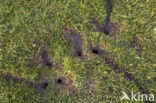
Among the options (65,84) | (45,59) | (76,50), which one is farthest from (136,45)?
(45,59)

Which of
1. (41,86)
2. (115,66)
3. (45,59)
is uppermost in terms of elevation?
(45,59)

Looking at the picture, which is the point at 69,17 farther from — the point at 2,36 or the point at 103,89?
the point at 103,89

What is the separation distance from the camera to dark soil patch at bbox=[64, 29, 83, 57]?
261 cm

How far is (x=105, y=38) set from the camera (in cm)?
258

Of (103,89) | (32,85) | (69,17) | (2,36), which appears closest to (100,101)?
(103,89)

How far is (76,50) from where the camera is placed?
2.64 meters

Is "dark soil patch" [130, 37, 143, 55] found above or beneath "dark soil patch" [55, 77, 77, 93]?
above

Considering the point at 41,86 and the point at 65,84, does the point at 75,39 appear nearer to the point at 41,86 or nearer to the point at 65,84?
the point at 65,84

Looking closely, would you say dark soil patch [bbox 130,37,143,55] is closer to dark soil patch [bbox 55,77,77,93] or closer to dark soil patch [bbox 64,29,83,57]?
dark soil patch [bbox 64,29,83,57]

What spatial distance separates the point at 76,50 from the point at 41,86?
0.77m

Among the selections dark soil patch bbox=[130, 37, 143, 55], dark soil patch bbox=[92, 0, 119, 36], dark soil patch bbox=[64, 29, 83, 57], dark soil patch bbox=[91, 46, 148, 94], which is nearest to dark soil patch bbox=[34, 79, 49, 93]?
dark soil patch bbox=[64, 29, 83, 57]

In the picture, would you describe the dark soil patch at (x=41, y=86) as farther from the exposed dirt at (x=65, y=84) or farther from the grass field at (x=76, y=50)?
the exposed dirt at (x=65, y=84)

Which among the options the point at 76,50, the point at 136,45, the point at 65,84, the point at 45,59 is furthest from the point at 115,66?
the point at 45,59

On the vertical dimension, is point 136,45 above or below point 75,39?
below
